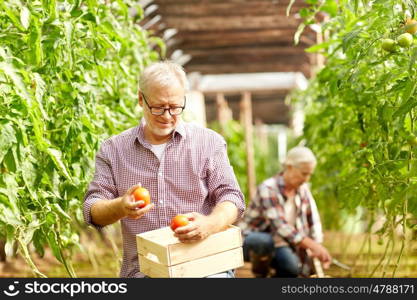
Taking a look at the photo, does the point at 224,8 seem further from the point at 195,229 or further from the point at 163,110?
the point at 195,229

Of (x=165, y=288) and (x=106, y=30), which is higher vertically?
(x=106, y=30)

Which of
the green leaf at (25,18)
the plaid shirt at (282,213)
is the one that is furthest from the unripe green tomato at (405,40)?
the plaid shirt at (282,213)

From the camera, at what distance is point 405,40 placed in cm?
238

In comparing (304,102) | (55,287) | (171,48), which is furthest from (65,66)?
(171,48)

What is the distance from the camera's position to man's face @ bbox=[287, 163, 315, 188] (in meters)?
4.31

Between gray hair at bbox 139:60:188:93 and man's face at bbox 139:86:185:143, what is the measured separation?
0.01m

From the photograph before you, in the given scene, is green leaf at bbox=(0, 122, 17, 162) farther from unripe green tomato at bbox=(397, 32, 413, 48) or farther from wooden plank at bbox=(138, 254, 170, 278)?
unripe green tomato at bbox=(397, 32, 413, 48)

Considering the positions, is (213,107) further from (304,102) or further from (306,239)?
(306,239)

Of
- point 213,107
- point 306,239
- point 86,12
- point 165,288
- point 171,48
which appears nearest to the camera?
point 165,288

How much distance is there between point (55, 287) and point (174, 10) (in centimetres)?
459

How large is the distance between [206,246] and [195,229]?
9 cm

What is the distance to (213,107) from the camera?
50.4 feet

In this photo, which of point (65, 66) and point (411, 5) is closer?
point (411, 5)

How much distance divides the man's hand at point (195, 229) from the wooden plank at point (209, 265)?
0.07 meters
